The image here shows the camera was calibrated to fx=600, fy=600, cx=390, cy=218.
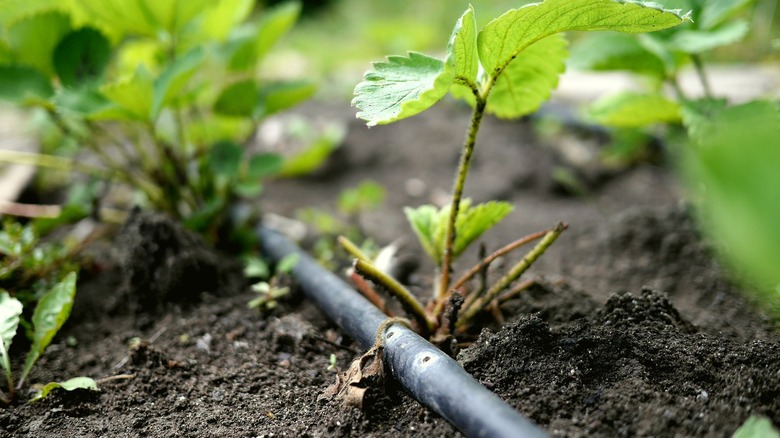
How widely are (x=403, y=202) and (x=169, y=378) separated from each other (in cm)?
129

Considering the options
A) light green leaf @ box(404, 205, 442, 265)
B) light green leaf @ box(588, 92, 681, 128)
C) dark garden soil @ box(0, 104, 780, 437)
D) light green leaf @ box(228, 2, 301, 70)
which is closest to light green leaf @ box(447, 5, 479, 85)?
light green leaf @ box(404, 205, 442, 265)

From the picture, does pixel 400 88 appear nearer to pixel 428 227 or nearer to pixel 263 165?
pixel 428 227

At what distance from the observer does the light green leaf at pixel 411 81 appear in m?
0.89

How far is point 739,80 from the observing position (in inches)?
111

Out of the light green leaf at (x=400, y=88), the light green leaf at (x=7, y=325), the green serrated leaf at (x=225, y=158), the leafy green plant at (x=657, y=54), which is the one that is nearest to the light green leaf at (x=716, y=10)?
the leafy green plant at (x=657, y=54)

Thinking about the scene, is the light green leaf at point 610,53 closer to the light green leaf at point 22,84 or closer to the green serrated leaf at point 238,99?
the green serrated leaf at point 238,99

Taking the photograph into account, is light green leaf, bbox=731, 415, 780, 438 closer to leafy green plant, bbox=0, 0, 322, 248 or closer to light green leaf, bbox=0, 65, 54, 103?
leafy green plant, bbox=0, 0, 322, 248

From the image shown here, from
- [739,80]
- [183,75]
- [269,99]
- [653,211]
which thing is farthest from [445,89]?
[739,80]

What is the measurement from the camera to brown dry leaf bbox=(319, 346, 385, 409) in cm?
103

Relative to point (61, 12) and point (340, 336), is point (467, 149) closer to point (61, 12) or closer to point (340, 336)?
point (340, 336)

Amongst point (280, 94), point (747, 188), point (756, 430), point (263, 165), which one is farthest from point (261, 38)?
point (756, 430)

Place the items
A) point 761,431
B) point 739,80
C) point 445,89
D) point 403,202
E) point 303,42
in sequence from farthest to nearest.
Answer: point 303,42 → point 739,80 → point 403,202 → point 445,89 → point 761,431

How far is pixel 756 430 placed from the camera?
0.76m

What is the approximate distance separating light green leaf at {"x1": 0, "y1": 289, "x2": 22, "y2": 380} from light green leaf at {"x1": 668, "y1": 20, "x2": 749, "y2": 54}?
5.16 ft
